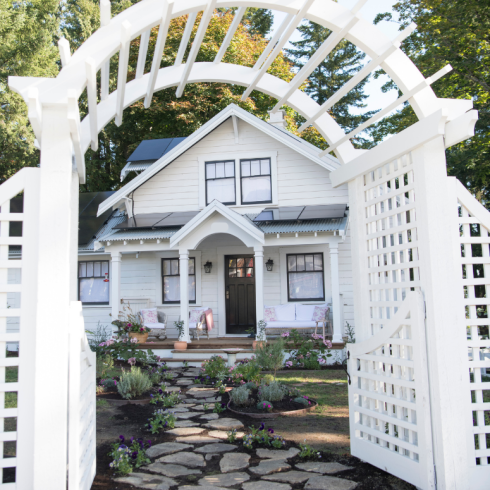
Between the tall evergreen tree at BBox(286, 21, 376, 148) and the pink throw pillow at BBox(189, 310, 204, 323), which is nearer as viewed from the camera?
the pink throw pillow at BBox(189, 310, 204, 323)

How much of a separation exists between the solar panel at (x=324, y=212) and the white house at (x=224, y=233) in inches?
1.0

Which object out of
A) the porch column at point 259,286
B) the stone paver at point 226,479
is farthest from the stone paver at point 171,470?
the porch column at point 259,286

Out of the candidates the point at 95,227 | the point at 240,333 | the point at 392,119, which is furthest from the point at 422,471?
the point at 392,119

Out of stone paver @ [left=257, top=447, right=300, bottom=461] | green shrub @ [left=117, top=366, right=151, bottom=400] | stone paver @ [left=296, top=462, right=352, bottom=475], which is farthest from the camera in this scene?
green shrub @ [left=117, top=366, right=151, bottom=400]

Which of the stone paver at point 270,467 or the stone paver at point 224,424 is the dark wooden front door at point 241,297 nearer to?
the stone paver at point 224,424

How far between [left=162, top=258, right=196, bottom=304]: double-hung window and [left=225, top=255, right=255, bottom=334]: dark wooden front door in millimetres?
943

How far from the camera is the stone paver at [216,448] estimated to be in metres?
4.46

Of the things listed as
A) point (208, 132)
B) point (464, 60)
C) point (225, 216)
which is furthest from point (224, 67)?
point (464, 60)

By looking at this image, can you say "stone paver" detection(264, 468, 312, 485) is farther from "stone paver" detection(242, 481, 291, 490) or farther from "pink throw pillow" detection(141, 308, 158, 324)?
"pink throw pillow" detection(141, 308, 158, 324)

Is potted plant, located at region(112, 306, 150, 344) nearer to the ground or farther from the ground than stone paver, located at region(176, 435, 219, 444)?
farther from the ground

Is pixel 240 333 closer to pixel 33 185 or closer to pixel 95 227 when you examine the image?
pixel 95 227

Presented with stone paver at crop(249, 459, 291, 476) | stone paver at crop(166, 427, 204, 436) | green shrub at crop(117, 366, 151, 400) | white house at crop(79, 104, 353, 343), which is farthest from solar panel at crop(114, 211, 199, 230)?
stone paver at crop(249, 459, 291, 476)

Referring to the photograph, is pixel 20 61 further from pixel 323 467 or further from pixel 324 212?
pixel 323 467

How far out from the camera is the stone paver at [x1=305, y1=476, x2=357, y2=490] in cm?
348
